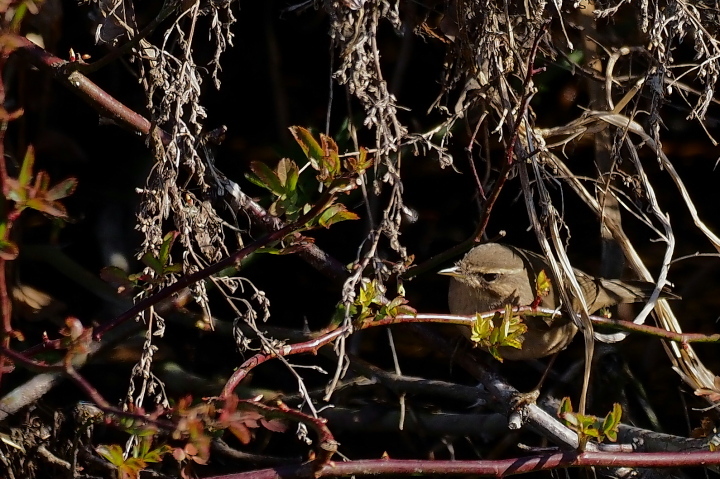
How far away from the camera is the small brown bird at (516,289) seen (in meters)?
3.59

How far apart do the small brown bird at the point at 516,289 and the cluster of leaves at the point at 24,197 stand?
95.7 inches

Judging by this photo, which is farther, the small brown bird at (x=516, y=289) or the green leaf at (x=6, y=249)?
the small brown bird at (x=516, y=289)

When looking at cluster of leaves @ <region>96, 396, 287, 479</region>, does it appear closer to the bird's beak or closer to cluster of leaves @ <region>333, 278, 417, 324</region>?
cluster of leaves @ <region>333, 278, 417, 324</region>

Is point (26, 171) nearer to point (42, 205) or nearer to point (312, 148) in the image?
point (42, 205)

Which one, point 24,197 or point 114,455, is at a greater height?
point 24,197

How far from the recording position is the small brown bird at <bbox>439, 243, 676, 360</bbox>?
3.59 meters

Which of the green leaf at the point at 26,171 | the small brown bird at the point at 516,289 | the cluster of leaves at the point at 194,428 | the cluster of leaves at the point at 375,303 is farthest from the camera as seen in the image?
the small brown bird at the point at 516,289

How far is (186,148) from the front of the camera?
247cm

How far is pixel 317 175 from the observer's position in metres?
1.83

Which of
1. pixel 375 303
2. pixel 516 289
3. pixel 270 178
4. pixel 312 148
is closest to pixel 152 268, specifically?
pixel 270 178

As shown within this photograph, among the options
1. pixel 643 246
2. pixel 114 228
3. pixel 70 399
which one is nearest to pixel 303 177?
pixel 114 228

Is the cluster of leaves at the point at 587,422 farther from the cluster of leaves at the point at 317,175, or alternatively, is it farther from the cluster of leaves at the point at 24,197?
the cluster of leaves at the point at 24,197

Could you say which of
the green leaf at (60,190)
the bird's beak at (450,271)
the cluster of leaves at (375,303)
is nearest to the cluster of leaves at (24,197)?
the green leaf at (60,190)

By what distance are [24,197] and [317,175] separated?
2.13 ft
